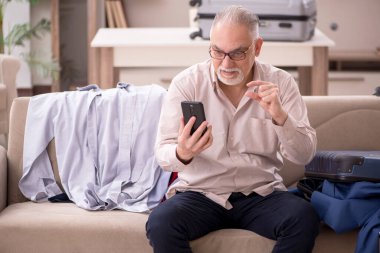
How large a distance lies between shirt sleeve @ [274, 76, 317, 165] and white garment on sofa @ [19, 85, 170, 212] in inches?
21.7

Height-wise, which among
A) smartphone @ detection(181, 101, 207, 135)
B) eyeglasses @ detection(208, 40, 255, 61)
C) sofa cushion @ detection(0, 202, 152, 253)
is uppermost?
eyeglasses @ detection(208, 40, 255, 61)

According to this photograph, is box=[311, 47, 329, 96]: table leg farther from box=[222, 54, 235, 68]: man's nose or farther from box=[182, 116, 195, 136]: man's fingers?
box=[182, 116, 195, 136]: man's fingers

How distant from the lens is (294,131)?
2371 mm

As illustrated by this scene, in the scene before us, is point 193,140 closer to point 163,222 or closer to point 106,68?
point 163,222

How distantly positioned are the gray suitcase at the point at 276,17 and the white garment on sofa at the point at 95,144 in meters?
1.47

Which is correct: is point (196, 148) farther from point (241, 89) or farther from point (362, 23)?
point (362, 23)

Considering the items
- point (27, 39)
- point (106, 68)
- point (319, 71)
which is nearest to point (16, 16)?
point (27, 39)

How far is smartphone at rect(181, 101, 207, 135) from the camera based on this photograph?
90.3 inches

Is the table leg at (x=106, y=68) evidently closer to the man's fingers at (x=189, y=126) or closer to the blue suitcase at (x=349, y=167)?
the blue suitcase at (x=349, y=167)

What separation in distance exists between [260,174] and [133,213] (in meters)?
0.44

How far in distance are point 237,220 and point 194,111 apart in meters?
0.40

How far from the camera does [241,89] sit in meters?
2.57

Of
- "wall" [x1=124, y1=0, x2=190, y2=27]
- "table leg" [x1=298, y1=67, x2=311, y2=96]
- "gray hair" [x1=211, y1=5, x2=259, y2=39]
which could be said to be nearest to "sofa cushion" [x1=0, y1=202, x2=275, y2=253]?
"gray hair" [x1=211, y1=5, x2=259, y2=39]

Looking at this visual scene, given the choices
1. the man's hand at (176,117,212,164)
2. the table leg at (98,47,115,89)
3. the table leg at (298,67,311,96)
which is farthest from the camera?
the table leg at (298,67,311,96)
